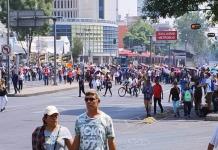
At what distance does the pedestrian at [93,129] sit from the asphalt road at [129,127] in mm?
8396

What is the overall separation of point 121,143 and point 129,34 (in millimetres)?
165916

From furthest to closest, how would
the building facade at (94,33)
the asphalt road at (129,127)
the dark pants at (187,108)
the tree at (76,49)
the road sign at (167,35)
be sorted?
1. the building facade at (94,33)
2. the tree at (76,49)
3. the road sign at (167,35)
4. the dark pants at (187,108)
5. the asphalt road at (129,127)

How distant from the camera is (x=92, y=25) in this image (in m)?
166

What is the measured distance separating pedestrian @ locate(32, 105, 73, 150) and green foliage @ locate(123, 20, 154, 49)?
166m

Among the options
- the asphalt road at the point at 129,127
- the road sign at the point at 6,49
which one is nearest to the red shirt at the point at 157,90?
the asphalt road at the point at 129,127

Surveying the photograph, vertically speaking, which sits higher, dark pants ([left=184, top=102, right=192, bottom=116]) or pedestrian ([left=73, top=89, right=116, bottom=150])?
pedestrian ([left=73, top=89, right=116, bottom=150])

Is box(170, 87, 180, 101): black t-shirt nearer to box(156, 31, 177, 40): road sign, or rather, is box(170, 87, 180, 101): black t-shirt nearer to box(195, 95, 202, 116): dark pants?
box(195, 95, 202, 116): dark pants

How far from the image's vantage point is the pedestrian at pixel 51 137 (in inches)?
309

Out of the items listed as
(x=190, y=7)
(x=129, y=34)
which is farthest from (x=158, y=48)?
(x=190, y=7)

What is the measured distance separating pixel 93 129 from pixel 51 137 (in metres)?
0.60

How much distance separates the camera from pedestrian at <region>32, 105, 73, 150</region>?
7855mm

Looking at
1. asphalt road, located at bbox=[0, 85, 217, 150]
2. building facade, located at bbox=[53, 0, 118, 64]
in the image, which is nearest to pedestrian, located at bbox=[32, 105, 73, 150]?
asphalt road, located at bbox=[0, 85, 217, 150]

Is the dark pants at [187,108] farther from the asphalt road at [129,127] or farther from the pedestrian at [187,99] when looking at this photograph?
the asphalt road at [129,127]

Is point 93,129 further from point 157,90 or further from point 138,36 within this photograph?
point 138,36
